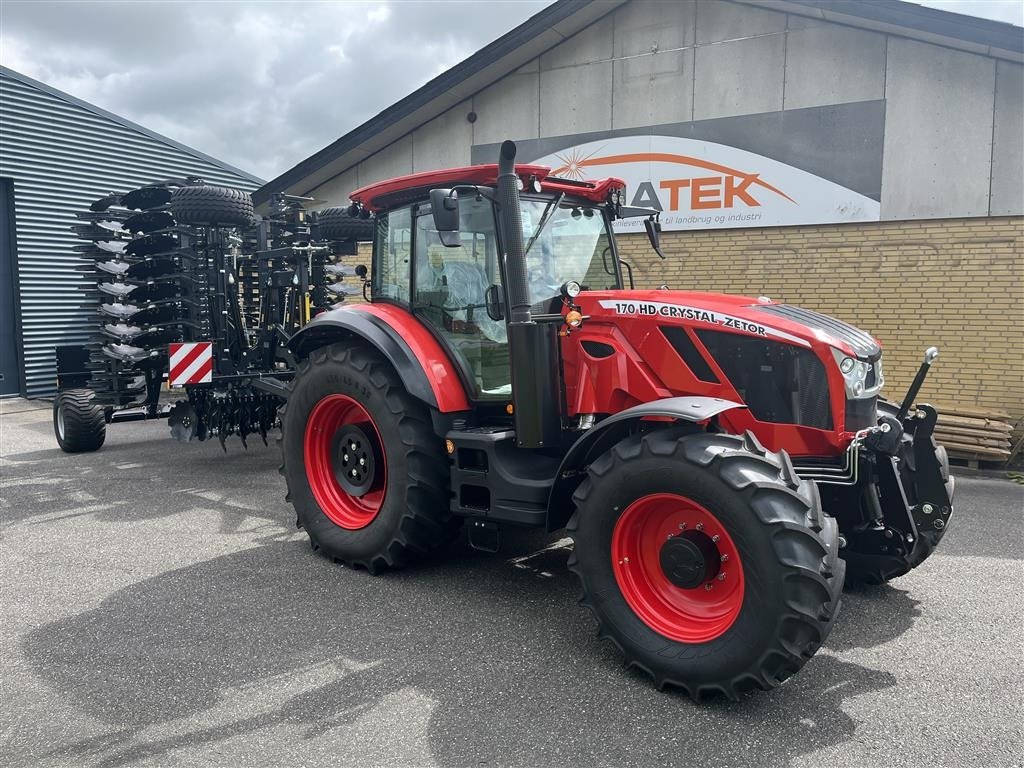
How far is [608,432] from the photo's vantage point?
358 cm

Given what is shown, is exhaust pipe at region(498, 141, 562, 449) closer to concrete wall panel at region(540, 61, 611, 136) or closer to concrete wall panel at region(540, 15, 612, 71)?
concrete wall panel at region(540, 61, 611, 136)

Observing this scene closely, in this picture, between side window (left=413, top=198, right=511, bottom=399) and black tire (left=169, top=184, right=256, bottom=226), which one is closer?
side window (left=413, top=198, right=511, bottom=399)

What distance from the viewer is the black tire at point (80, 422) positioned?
8.36 m

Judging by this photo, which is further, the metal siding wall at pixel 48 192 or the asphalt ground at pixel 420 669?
the metal siding wall at pixel 48 192

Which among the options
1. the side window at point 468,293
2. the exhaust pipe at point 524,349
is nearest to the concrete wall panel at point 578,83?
the side window at point 468,293

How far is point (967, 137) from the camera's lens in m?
8.06

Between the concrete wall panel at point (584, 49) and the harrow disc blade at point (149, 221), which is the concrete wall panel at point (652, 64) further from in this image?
the harrow disc blade at point (149, 221)

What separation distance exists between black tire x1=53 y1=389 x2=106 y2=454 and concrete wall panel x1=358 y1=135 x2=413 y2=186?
530cm

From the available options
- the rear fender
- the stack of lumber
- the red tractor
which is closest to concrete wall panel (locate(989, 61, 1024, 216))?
the stack of lumber

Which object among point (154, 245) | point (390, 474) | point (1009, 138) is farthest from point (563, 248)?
point (1009, 138)

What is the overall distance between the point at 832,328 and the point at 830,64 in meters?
6.11

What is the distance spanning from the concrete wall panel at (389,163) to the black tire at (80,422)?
5.30 m

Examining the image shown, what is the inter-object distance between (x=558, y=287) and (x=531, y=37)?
22.6 feet

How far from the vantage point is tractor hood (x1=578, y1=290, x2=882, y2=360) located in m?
3.66
